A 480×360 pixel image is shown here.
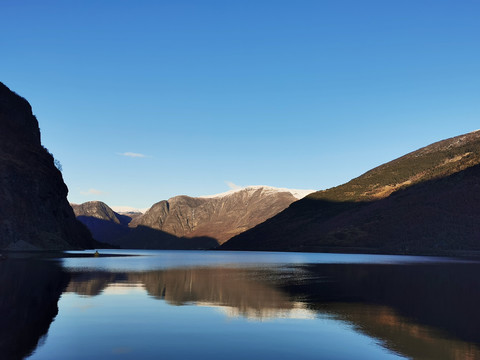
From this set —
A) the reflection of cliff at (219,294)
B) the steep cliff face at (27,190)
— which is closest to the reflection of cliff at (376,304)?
the reflection of cliff at (219,294)

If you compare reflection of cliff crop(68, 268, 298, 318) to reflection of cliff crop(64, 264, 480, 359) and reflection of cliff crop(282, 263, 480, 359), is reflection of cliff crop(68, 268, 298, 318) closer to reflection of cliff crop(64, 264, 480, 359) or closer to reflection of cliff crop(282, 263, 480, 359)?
reflection of cliff crop(64, 264, 480, 359)

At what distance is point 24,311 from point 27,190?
136365 millimetres

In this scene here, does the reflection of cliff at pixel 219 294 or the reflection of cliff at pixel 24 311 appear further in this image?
the reflection of cliff at pixel 219 294

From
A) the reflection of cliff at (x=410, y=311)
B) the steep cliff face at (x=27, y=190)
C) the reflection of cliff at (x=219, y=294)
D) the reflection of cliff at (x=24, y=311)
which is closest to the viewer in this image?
the reflection of cliff at (x=24, y=311)

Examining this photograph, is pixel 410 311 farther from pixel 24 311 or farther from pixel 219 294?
pixel 24 311

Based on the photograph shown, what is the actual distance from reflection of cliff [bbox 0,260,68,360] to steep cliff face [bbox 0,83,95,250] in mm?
97804

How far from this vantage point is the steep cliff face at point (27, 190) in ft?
447

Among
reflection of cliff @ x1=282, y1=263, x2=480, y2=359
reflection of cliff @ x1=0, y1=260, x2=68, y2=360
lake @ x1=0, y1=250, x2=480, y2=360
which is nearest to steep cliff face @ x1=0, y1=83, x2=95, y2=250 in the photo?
reflection of cliff @ x1=0, y1=260, x2=68, y2=360

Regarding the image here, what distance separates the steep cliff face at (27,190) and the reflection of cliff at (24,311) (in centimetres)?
9780

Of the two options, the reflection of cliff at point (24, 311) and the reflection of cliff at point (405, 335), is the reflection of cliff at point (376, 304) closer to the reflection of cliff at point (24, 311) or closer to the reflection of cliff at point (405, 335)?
the reflection of cliff at point (405, 335)

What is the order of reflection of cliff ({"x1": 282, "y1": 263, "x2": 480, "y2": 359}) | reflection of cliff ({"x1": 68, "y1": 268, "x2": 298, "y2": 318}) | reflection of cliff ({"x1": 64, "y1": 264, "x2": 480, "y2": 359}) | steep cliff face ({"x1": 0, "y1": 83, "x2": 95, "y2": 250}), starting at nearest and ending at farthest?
reflection of cliff ({"x1": 282, "y1": 263, "x2": 480, "y2": 359}) < reflection of cliff ({"x1": 64, "y1": 264, "x2": 480, "y2": 359}) < reflection of cliff ({"x1": 68, "y1": 268, "x2": 298, "y2": 318}) < steep cliff face ({"x1": 0, "y1": 83, "x2": 95, "y2": 250})

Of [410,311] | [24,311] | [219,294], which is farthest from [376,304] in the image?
[24,311]

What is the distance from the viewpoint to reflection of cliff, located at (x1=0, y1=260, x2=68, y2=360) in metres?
18.8

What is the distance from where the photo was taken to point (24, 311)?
2691 cm
